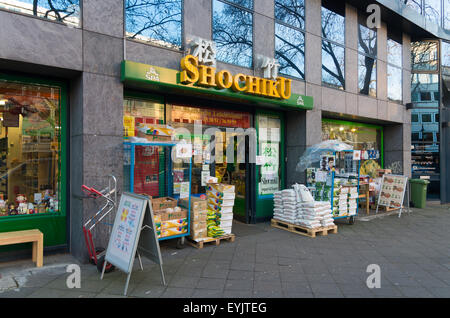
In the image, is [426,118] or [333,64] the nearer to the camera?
[333,64]

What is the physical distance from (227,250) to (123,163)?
2.55 metres

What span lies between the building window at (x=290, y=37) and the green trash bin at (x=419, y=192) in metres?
6.42

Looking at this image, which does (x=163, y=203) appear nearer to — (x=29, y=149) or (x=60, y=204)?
(x=60, y=204)

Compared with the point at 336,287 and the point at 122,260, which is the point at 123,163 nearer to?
the point at 122,260

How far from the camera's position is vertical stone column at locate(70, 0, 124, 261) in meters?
5.07

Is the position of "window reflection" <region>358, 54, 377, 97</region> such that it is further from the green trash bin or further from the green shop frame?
the green shop frame

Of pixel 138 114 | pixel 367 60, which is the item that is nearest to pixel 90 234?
pixel 138 114

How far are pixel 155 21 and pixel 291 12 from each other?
4.23 meters

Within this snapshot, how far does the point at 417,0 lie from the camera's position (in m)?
12.5

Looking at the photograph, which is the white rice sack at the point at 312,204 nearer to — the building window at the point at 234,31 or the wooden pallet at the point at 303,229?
the wooden pallet at the point at 303,229

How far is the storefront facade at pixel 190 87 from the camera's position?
506cm

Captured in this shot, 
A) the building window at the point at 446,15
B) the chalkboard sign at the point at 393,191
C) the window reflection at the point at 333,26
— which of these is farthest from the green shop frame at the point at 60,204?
the building window at the point at 446,15

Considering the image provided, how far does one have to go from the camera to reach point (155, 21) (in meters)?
6.04

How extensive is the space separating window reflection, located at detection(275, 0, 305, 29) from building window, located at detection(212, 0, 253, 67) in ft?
3.46
